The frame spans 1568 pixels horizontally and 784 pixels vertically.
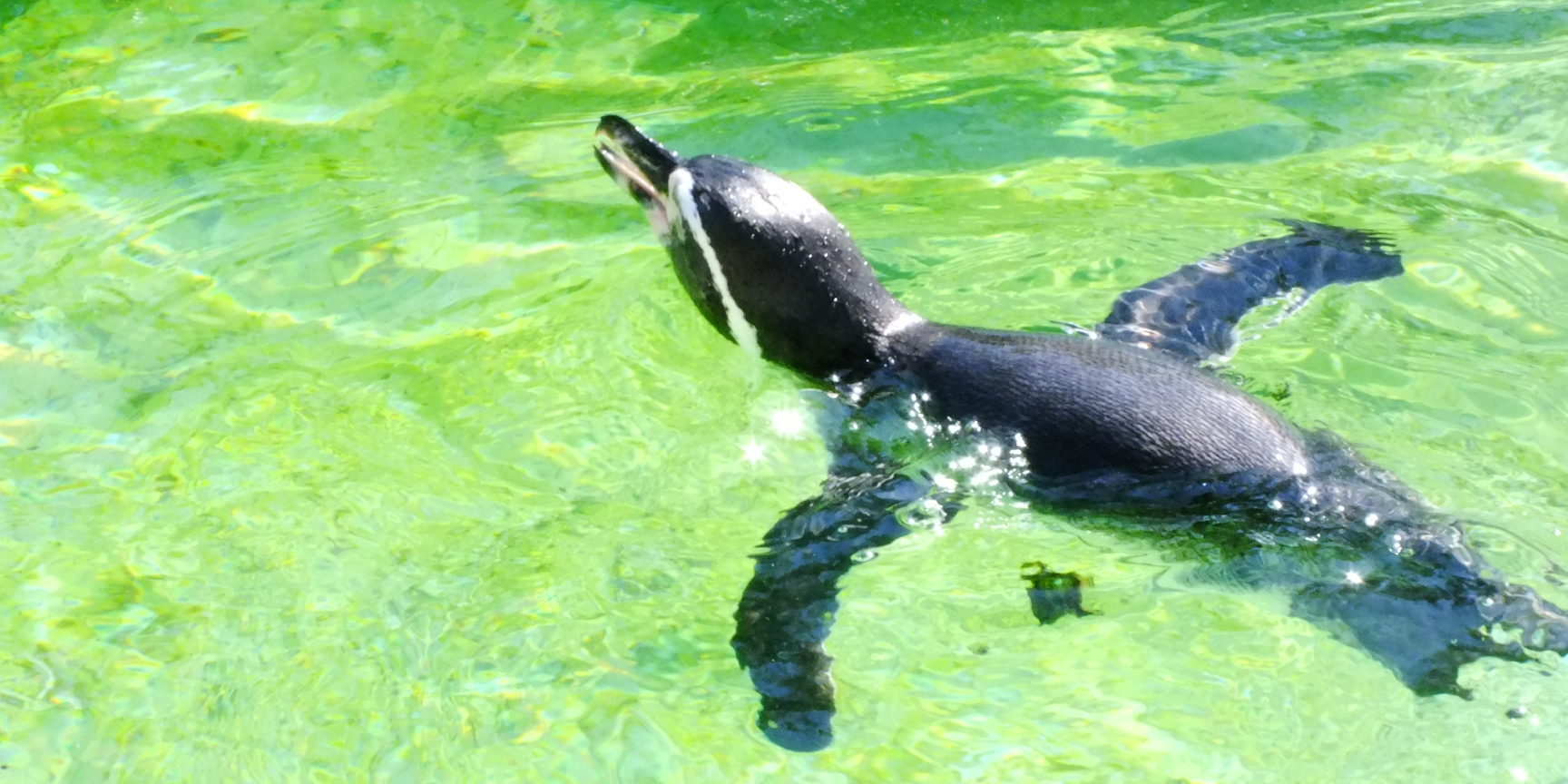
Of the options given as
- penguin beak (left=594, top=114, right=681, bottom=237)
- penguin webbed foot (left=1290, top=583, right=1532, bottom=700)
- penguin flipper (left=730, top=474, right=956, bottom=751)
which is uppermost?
penguin beak (left=594, top=114, right=681, bottom=237)

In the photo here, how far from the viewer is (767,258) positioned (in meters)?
3.39

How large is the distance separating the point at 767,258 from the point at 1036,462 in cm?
80

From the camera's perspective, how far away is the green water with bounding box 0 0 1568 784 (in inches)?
112

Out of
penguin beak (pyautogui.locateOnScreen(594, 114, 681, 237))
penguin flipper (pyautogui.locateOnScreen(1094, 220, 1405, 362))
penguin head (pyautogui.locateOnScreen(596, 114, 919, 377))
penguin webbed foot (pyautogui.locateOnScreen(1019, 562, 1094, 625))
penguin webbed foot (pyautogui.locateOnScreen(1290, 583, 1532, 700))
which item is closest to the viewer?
penguin webbed foot (pyautogui.locateOnScreen(1290, 583, 1532, 700))

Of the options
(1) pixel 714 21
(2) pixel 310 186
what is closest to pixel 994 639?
(2) pixel 310 186

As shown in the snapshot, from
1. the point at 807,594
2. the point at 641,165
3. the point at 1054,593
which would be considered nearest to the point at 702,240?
the point at 641,165

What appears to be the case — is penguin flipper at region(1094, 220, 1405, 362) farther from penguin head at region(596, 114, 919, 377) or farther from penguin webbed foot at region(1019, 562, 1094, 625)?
penguin webbed foot at region(1019, 562, 1094, 625)

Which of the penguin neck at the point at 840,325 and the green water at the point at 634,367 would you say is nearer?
the green water at the point at 634,367

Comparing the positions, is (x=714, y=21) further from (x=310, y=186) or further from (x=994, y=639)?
(x=994, y=639)

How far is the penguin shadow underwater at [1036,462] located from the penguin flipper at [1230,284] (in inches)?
0.6

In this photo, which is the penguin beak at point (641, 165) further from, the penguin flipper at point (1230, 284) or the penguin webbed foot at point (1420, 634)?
the penguin webbed foot at point (1420, 634)

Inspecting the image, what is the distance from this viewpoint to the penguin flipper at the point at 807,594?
2805mm

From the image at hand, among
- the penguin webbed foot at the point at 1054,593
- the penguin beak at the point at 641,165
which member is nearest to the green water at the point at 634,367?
the penguin webbed foot at the point at 1054,593

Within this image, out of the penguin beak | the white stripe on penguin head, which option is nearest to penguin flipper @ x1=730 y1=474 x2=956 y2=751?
the white stripe on penguin head
